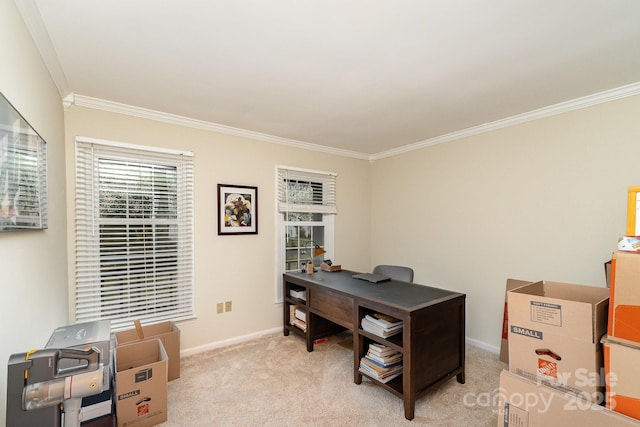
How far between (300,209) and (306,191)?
0.27m

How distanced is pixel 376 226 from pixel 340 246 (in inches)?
26.1

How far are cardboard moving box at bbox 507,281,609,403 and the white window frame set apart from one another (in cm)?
254

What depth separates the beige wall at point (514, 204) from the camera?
7.72 feet

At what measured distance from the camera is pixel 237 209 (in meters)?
3.26

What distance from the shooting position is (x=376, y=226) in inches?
172

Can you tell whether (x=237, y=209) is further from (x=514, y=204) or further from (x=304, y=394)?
(x=514, y=204)

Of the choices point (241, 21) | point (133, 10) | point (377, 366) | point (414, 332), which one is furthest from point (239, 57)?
point (377, 366)

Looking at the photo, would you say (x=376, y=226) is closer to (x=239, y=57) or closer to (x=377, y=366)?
(x=377, y=366)

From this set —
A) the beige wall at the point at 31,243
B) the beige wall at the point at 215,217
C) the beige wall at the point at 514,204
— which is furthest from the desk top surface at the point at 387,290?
the beige wall at the point at 31,243

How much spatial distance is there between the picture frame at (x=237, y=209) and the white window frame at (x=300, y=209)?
320mm

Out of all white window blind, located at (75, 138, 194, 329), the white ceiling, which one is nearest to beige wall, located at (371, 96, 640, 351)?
the white ceiling

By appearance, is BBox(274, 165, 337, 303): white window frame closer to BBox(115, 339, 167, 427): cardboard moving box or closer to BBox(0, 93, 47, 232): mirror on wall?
BBox(115, 339, 167, 427): cardboard moving box

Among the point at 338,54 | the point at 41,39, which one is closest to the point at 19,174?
the point at 41,39

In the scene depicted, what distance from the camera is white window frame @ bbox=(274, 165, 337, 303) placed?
3.58 meters
